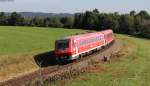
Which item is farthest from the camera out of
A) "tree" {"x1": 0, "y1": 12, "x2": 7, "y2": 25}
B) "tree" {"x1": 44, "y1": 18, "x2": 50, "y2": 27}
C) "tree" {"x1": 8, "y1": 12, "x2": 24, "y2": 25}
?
"tree" {"x1": 0, "y1": 12, "x2": 7, "y2": 25}

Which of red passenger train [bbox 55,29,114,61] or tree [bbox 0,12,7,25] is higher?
red passenger train [bbox 55,29,114,61]

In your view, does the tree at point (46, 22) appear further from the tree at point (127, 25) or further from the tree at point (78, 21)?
the tree at point (127, 25)

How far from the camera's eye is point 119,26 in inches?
4665

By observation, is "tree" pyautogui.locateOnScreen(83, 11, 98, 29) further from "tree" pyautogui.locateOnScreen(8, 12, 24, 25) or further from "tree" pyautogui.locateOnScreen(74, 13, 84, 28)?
"tree" pyautogui.locateOnScreen(8, 12, 24, 25)

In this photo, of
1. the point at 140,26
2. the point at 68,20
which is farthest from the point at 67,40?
the point at 68,20

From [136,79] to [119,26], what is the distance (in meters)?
94.3

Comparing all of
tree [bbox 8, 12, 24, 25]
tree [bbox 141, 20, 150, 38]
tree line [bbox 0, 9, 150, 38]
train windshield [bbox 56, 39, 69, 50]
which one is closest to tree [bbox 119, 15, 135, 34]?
tree line [bbox 0, 9, 150, 38]

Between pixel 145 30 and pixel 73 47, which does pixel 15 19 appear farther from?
pixel 73 47

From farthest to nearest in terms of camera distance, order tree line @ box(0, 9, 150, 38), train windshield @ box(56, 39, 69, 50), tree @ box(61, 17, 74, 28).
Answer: tree @ box(61, 17, 74, 28) → tree line @ box(0, 9, 150, 38) → train windshield @ box(56, 39, 69, 50)

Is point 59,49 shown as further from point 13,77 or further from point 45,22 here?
point 45,22

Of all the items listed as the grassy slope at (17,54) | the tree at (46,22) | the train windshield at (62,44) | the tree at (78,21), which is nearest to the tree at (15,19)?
the tree at (46,22)

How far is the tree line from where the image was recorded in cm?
11626

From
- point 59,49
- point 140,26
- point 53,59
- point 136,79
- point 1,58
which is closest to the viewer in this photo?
point 136,79

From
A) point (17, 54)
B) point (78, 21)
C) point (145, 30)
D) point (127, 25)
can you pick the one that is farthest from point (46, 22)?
point (17, 54)
